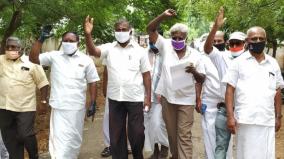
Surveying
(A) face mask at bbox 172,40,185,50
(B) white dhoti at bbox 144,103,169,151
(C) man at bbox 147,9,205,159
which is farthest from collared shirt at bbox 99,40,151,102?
(B) white dhoti at bbox 144,103,169,151

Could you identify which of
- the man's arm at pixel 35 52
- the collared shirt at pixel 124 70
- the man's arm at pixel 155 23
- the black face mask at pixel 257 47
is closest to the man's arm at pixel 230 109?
the black face mask at pixel 257 47

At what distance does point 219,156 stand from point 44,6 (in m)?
4.23

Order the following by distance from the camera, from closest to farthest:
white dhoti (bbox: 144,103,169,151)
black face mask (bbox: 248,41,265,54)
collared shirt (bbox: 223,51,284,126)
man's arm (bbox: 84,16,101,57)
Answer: collared shirt (bbox: 223,51,284,126) < black face mask (bbox: 248,41,265,54) < man's arm (bbox: 84,16,101,57) < white dhoti (bbox: 144,103,169,151)

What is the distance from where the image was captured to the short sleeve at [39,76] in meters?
6.48

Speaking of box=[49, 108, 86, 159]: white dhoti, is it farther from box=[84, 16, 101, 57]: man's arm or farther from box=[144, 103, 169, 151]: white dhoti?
box=[144, 103, 169, 151]: white dhoti

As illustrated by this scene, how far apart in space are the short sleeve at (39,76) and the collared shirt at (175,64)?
1.55 metres

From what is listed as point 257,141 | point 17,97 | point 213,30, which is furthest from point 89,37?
point 257,141

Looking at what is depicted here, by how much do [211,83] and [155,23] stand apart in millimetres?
1034

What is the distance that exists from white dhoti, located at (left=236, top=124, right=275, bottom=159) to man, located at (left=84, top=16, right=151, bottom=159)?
153 cm

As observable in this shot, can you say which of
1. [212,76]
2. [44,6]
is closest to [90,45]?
[212,76]

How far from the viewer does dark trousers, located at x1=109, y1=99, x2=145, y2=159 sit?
6.44 meters

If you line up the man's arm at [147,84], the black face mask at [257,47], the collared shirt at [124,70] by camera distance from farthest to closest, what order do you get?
the man's arm at [147,84] → the collared shirt at [124,70] → the black face mask at [257,47]

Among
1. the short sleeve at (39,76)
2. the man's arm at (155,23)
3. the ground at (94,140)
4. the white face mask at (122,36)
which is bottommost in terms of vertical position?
the ground at (94,140)

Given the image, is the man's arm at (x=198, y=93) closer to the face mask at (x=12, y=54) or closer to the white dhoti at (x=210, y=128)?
the white dhoti at (x=210, y=128)
